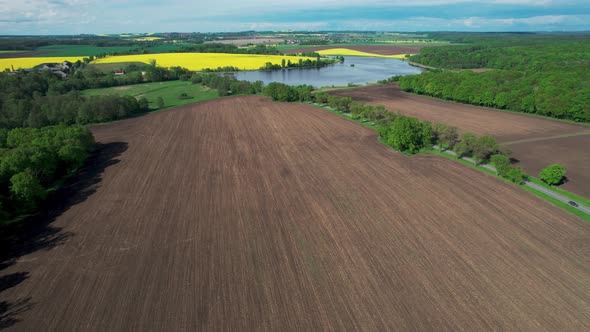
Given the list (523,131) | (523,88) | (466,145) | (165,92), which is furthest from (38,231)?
(523,88)

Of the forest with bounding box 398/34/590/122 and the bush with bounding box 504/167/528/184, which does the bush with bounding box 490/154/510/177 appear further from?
the forest with bounding box 398/34/590/122

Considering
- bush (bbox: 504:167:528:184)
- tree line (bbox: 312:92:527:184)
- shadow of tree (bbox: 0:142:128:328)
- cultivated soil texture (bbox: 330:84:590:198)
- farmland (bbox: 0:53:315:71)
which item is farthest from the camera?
farmland (bbox: 0:53:315:71)

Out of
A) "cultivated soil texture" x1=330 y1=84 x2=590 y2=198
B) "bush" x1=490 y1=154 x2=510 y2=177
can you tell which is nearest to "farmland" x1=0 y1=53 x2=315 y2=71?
"cultivated soil texture" x1=330 y1=84 x2=590 y2=198

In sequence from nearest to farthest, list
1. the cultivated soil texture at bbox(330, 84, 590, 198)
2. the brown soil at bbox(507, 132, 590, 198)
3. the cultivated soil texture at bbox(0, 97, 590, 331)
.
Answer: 1. the cultivated soil texture at bbox(0, 97, 590, 331)
2. the brown soil at bbox(507, 132, 590, 198)
3. the cultivated soil texture at bbox(330, 84, 590, 198)

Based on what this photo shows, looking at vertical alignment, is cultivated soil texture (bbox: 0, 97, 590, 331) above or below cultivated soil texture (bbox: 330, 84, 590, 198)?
below

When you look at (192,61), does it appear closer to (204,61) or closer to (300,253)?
(204,61)

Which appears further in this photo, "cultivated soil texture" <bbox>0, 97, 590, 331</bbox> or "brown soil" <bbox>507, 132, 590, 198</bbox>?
"brown soil" <bbox>507, 132, 590, 198</bbox>

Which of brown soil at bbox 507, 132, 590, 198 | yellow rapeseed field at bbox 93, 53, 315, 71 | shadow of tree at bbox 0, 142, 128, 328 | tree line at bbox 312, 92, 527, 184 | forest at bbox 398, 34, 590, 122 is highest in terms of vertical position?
Answer: yellow rapeseed field at bbox 93, 53, 315, 71
